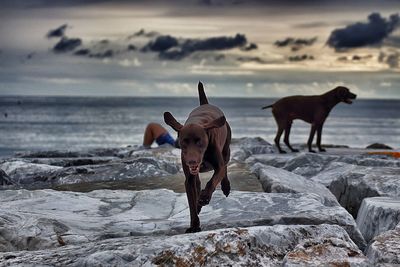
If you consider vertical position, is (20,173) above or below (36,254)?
below

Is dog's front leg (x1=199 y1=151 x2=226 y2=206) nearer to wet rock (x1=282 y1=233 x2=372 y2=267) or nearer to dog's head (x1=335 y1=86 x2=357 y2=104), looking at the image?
wet rock (x1=282 y1=233 x2=372 y2=267)

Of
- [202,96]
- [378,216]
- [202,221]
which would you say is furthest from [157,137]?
[202,221]

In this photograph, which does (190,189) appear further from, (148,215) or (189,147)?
(148,215)

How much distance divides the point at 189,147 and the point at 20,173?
7713 millimetres

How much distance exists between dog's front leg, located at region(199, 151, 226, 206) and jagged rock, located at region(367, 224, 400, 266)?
1499 mm

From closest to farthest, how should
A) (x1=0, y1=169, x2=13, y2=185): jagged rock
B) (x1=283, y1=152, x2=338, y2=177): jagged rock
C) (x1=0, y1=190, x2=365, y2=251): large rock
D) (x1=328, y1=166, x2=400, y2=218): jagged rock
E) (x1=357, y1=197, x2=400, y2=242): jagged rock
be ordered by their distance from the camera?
(x1=0, y1=190, x2=365, y2=251): large rock → (x1=357, y1=197, x2=400, y2=242): jagged rock → (x1=328, y1=166, x2=400, y2=218): jagged rock → (x1=0, y1=169, x2=13, y2=185): jagged rock → (x1=283, y1=152, x2=338, y2=177): jagged rock

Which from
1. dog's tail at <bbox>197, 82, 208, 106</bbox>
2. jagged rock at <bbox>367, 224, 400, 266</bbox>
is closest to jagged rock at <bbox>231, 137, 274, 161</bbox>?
dog's tail at <bbox>197, 82, 208, 106</bbox>

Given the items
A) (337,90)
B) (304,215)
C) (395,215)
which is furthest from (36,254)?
(337,90)

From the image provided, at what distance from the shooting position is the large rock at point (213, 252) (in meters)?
5.15

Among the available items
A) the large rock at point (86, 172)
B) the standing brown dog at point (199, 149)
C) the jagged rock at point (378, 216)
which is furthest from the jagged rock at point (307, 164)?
the standing brown dog at point (199, 149)

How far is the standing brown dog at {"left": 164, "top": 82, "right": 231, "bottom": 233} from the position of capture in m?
5.36

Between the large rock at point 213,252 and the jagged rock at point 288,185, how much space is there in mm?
2722

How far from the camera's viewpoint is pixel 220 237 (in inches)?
215

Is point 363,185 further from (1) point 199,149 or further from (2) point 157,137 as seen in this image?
Answer: (2) point 157,137
